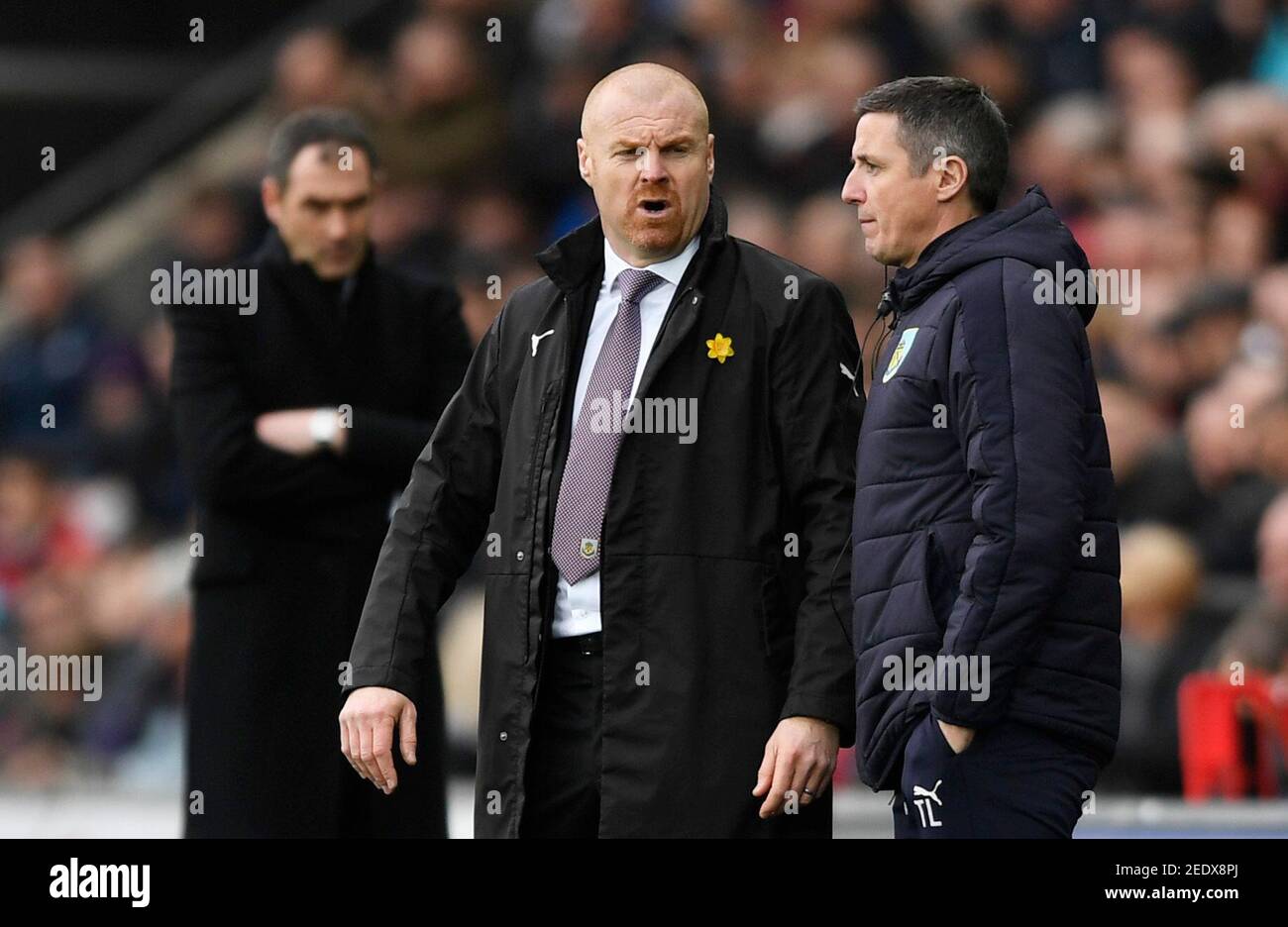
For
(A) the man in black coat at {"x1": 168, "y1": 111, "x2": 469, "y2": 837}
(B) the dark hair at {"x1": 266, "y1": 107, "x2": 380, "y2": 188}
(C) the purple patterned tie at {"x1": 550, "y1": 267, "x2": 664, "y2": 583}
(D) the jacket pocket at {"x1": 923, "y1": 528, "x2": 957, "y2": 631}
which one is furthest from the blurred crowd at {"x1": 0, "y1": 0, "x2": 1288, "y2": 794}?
(D) the jacket pocket at {"x1": 923, "y1": 528, "x2": 957, "y2": 631}

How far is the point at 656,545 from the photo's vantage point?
4.07 metres

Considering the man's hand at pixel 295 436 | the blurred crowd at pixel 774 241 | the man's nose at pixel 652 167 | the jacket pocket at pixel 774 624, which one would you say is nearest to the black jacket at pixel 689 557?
the jacket pocket at pixel 774 624

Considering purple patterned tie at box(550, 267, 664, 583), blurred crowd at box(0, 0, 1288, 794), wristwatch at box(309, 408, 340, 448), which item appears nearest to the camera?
purple patterned tie at box(550, 267, 664, 583)

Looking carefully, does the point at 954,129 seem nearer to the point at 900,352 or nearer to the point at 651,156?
the point at 900,352

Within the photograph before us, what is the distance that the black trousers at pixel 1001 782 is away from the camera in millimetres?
3672

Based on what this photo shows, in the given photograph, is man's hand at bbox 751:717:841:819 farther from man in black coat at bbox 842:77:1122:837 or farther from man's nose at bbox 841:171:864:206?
man's nose at bbox 841:171:864:206

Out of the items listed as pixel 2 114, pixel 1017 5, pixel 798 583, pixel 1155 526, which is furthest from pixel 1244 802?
pixel 2 114

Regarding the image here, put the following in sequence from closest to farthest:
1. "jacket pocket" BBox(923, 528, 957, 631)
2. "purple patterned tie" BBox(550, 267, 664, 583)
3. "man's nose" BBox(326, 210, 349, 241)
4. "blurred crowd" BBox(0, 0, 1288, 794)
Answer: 1. "jacket pocket" BBox(923, 528, 957, 631)
2. "purple patterned tie" BBox(550, 267, 664, 583)
3. "man's nose" BBox(326, 210, 349, 241)
4. "blurred crowd" BBox(0, 0, 1288, 794)

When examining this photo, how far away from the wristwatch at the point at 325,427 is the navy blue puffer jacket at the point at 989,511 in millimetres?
1660

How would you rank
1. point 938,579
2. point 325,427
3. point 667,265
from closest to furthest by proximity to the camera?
point 938,579, point 667,265, point 325,427

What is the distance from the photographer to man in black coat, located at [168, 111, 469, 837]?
17.0ft

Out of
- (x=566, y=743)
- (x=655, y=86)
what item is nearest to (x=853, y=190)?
(x=655, y=86)

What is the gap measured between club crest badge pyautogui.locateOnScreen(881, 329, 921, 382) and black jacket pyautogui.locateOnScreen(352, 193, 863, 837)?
0.24m

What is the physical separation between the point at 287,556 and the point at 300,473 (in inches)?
7.7
